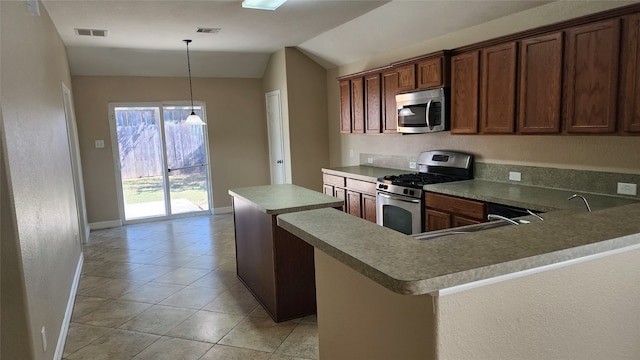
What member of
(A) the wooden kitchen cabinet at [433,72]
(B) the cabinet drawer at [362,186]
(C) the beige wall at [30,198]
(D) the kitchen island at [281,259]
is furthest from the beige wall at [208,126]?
(D) the kitchen island at [281,259]

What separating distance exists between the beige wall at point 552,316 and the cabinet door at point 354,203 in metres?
3.59

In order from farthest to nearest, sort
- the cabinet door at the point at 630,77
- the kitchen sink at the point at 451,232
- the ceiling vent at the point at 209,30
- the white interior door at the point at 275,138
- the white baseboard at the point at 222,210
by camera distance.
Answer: the white baseboard at the point at 222,210 → the white interior door at the point at 275,138 → the ceiling vent at the point at 209,30 → the cabinet door at the point at 630,77 → the kitchen sink at the point at 451,232

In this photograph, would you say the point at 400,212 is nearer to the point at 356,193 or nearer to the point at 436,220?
the point at 436,220

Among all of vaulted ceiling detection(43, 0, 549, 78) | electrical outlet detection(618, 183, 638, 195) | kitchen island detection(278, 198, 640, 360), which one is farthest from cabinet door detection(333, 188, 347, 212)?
kitchen island detection(278, 198, 640, 360)

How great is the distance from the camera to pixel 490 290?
1234 mm

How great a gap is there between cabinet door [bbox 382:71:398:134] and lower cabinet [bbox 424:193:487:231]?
134cm

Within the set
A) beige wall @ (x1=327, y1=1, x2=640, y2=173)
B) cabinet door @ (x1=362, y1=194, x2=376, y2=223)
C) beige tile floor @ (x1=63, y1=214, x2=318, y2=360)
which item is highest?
beige wall @ (x1=327, y1=1, x2=640, y2=173)

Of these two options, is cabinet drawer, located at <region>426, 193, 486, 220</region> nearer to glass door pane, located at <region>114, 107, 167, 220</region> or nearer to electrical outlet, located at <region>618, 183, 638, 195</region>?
electrical outlet, located at <region>618, 183, 638, 195</region>

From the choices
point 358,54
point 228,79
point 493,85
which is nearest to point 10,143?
point 493,85

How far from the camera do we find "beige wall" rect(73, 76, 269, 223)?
644 centimetres

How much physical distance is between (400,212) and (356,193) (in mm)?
996

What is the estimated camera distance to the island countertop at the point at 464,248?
43.9 inches

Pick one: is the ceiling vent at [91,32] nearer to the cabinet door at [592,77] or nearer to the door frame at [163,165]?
the door frame at [163,165]

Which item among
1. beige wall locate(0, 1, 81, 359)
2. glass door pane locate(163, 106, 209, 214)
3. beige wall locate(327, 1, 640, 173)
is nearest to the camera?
beige wall locate(0, 1, 81, 359)
